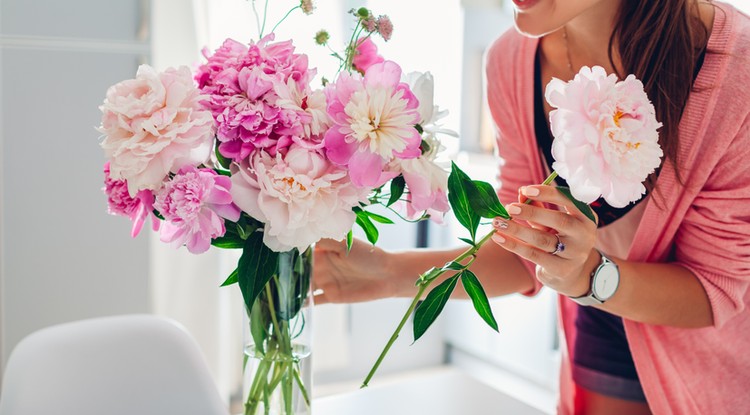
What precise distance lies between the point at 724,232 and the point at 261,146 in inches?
27.4

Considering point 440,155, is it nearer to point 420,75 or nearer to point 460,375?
point 420,75

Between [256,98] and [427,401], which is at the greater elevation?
[256,98]

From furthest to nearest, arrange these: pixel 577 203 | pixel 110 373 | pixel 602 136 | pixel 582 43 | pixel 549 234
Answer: pixel 582 43, pixel 110 373, pixel 549 234, pixel 577 203, pixel 602 136

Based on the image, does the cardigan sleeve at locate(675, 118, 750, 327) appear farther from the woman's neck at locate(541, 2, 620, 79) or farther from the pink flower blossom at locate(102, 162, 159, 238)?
the pink flower blossom at locate(102, 162, 159, 238)

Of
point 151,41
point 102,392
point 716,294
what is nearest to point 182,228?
point 102,392

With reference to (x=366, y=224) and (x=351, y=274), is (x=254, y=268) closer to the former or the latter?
(x=366, y=224)

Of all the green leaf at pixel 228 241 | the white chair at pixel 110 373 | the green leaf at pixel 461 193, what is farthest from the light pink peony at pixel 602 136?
the white chair at pixel 110 373

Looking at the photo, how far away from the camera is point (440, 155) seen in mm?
776

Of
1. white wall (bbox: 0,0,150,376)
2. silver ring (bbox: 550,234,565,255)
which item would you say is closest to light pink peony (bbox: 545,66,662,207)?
silver ring (bbox: 550,234,565,255)

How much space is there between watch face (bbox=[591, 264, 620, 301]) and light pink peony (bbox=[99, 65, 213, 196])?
542 millimetres

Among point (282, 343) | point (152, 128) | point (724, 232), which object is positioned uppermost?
point (152, 128)

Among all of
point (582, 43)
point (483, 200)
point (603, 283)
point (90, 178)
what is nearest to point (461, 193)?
point (483, 200)

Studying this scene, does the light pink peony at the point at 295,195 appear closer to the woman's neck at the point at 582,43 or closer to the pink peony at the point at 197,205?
the pink peony at the point at 197,205

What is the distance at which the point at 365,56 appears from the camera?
0.79 meters
